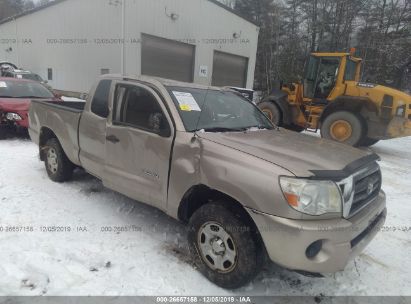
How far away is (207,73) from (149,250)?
19071mm

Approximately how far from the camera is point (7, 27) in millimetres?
29703

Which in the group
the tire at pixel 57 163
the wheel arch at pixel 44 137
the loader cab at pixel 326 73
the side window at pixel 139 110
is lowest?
the tire at pixel 57 163

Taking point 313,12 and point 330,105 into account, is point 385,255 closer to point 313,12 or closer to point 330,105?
point 330,105

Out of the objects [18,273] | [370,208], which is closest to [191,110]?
[370,208]

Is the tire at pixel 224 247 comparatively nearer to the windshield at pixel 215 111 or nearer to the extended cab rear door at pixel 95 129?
the windshield at pixel 215 111

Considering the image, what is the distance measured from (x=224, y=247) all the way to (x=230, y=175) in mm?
662

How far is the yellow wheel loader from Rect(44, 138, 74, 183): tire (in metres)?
7.23

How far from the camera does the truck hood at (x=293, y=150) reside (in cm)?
269

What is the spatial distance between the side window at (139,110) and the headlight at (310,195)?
1.36 meters

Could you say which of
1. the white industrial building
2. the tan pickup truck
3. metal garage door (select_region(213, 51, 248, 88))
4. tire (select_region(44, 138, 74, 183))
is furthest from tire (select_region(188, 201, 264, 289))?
metal garage door (select_region(213, 51, 248, 88))

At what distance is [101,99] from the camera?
4.29m

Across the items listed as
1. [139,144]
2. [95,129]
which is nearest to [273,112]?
[95,129]

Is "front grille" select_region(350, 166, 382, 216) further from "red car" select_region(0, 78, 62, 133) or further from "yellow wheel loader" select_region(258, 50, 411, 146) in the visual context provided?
"yellow wheel loader" select_region(258, 50, 411, 146)

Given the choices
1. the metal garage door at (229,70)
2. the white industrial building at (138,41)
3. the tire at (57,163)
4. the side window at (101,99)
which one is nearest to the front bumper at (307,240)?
the side window at (101,99)
